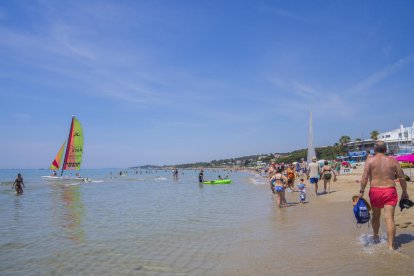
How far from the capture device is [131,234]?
9078 mm

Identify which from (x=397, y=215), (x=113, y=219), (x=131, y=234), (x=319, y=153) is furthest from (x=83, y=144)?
(x=319, y=153)

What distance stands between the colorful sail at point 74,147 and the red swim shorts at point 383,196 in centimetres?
4370

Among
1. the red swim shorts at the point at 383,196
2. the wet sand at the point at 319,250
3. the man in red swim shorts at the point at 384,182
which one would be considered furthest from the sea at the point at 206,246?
the red swim shorts at the point at 383,196

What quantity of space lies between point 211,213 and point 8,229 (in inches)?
263

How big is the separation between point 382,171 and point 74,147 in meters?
44.6

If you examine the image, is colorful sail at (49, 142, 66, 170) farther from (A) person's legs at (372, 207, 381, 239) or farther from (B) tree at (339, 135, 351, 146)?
(B) tree at (339, 135, 351, 146)

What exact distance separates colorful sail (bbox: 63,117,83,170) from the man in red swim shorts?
43.6 metres

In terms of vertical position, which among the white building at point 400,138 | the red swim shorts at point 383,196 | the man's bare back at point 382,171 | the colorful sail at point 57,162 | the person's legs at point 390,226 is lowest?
the person's legs at point 390,226

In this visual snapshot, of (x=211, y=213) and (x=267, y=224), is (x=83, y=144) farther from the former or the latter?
(x=267, y=224)

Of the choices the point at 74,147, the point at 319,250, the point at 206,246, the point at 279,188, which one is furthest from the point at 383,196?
the point at 74,147

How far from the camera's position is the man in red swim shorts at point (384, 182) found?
5.91m

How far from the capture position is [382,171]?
239 inches

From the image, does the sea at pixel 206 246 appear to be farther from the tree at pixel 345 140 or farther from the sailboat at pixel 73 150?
the tree at pixel 345 140

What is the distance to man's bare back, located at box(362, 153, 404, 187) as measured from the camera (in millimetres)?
6016
